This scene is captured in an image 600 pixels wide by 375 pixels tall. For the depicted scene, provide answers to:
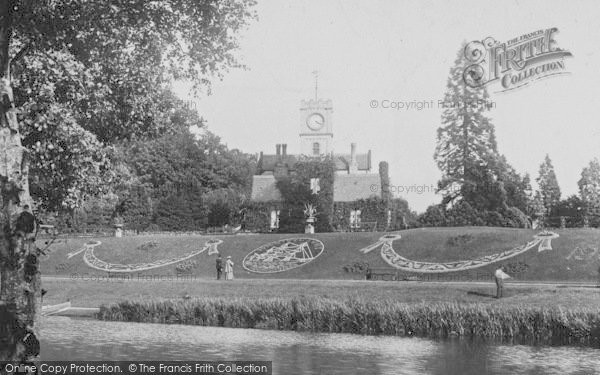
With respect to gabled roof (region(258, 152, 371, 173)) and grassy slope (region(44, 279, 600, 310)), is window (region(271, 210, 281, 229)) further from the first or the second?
gabled roof (region(258, 152, 371, 173))

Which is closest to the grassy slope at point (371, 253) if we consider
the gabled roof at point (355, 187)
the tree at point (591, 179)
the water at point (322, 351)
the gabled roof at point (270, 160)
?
the water at point (322, 351)

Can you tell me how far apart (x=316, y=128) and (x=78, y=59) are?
122 m

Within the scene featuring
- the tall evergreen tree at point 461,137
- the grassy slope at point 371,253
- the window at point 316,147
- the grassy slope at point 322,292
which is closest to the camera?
the grassy slope at point 322,292

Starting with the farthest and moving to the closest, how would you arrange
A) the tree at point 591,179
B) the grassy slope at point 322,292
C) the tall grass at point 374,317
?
the tree at point 591,179, the grassy slope at point 322,292, the tall grass at point 374,317

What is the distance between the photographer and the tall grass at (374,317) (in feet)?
76.2

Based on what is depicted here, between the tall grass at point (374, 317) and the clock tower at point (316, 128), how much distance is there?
360ft

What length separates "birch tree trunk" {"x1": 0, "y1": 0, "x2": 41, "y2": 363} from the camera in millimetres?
12133

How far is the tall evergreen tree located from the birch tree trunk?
5020 centimetres

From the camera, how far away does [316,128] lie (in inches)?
5517

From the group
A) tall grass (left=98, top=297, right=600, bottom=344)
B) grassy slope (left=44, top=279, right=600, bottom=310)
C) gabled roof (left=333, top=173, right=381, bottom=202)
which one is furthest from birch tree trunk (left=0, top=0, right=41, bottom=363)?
gabled roof (left=333, top=173, right=381, bottom=202)

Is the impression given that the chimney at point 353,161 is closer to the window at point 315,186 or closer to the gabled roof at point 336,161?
the gabled roof at point 336,161

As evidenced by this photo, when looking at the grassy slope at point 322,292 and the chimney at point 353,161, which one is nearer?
the grassy slope at point 322,292

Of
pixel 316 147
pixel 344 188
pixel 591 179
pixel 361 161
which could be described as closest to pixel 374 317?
pixel 344 188

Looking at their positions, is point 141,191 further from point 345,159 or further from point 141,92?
point 345,159
